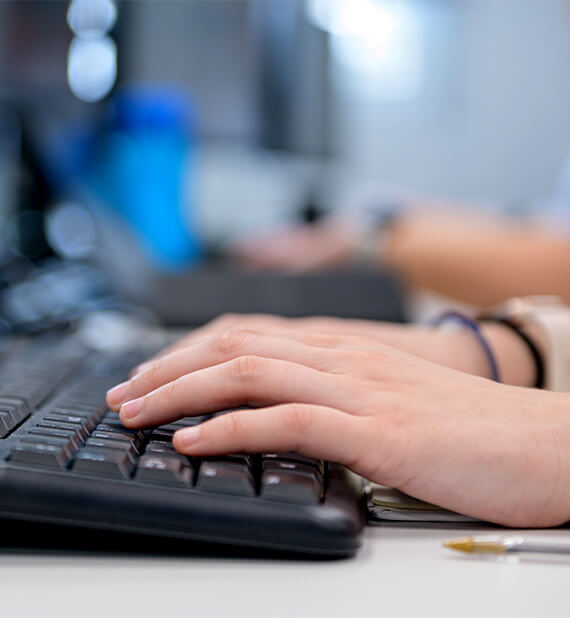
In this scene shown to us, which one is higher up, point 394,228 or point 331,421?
point 331,421

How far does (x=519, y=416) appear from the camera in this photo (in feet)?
1.15

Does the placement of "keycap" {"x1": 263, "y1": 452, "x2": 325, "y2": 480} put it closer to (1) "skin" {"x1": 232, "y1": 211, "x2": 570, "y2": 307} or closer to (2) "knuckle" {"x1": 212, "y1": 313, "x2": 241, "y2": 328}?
(2) "knuckle" {"x1": 212, "y1": 313, "x2": 241, "y2": 328}

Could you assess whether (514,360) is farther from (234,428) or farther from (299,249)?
(299,249)

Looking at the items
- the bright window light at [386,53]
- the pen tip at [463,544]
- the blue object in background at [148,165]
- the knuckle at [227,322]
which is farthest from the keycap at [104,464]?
the bright window light at [386,53]

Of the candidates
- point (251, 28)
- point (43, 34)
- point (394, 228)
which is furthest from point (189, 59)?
point (394, 228)

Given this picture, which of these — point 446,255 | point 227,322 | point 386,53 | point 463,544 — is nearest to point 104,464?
point 463,544

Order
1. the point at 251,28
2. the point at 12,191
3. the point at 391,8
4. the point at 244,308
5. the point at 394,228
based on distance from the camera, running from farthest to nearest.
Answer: the point at 391,8
the point at 394,228
the point at 251,28
the point at 12,191
the point at 244,308

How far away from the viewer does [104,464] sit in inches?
12.0

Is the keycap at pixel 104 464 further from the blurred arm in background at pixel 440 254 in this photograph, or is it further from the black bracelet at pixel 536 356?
the blurred arm in background at pixel 440 254

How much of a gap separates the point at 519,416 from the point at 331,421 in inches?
3.6

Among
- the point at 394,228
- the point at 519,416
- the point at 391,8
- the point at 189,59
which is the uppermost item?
the point at 391,8

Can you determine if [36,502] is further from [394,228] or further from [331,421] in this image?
[394,228]

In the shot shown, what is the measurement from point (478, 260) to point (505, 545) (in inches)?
42.1

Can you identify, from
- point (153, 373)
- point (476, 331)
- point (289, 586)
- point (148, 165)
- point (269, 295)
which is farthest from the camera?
point (148, 165)
